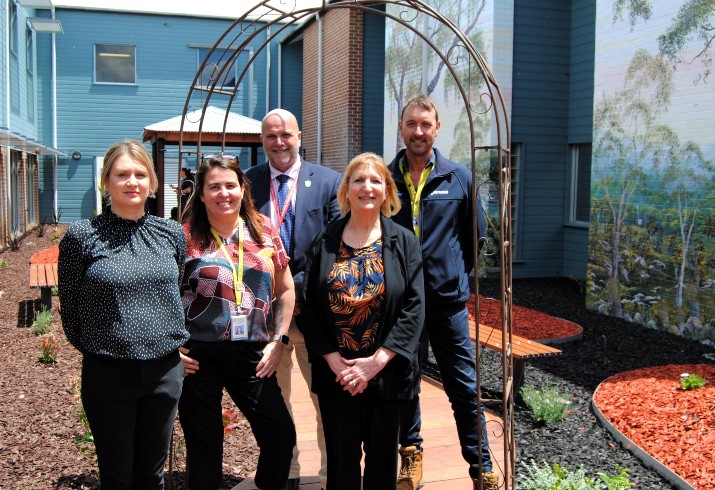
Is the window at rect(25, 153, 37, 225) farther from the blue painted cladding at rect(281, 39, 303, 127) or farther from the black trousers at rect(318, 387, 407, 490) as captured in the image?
the black trousers at rect(318, 387, 407, 490)

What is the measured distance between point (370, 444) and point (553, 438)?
217cm

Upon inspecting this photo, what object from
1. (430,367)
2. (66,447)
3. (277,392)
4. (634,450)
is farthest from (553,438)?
(66,447)

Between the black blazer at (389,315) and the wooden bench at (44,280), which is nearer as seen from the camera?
the black blazer at (389,315)

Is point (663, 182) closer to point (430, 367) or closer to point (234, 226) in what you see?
point (430, 367)

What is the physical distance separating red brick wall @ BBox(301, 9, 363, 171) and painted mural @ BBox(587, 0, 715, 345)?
6.78 m

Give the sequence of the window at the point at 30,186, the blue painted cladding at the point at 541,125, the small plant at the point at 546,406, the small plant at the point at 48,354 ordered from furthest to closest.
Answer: the window at the point at 30,186, the blue painted cladding at the point at 541,125, the small plant at the point at 48,354, the small plant at the point at 546,406

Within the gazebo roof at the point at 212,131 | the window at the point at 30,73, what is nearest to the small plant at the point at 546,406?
the gazebo roof at the point at 212,131

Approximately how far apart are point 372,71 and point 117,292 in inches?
518

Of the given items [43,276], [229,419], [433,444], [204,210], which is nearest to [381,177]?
[204,210]

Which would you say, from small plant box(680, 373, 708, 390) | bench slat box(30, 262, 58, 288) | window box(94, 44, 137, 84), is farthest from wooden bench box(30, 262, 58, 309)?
window box(94, 44, 137, 84)

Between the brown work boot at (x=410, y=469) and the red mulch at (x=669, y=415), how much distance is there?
1.60m

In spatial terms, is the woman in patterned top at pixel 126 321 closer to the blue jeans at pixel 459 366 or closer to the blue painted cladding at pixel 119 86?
the blue jeans at pixel 459 366

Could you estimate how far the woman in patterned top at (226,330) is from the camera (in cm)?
300

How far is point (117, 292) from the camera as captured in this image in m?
2.63
